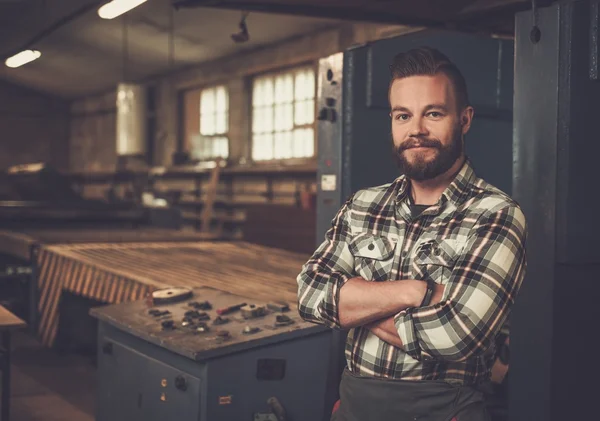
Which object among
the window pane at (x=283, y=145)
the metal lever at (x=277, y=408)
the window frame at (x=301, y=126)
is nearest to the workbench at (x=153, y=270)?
the metal lever at (x=277, y=408)

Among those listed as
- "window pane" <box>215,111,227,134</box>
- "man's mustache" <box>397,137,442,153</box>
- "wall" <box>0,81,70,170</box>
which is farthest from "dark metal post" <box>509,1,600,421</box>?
"wall" <box>0,81,70,170</box>

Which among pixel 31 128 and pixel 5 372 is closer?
pixel 5 372

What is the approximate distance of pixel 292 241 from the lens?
734cm

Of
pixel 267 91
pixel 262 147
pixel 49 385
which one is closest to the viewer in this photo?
pixel 49 385

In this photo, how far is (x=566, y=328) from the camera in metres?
2.42

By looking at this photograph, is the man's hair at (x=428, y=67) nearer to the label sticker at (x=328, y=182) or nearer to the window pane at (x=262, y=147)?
the label sticker at (x=328, y=182)

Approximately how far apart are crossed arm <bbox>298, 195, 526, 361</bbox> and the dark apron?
0.09 m

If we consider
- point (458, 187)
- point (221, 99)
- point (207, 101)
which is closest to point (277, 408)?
point (458, 187)

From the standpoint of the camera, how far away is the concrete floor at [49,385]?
16.1 ft

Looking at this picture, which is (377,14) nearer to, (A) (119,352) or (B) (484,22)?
(B) (484,22)

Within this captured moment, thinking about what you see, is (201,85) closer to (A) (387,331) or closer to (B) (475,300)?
(A) (387,331)

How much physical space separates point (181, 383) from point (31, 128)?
1660 cm

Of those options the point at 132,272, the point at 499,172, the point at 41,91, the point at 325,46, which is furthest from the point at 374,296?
the point at 41,91

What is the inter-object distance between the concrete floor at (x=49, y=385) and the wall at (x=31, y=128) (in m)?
11.8
